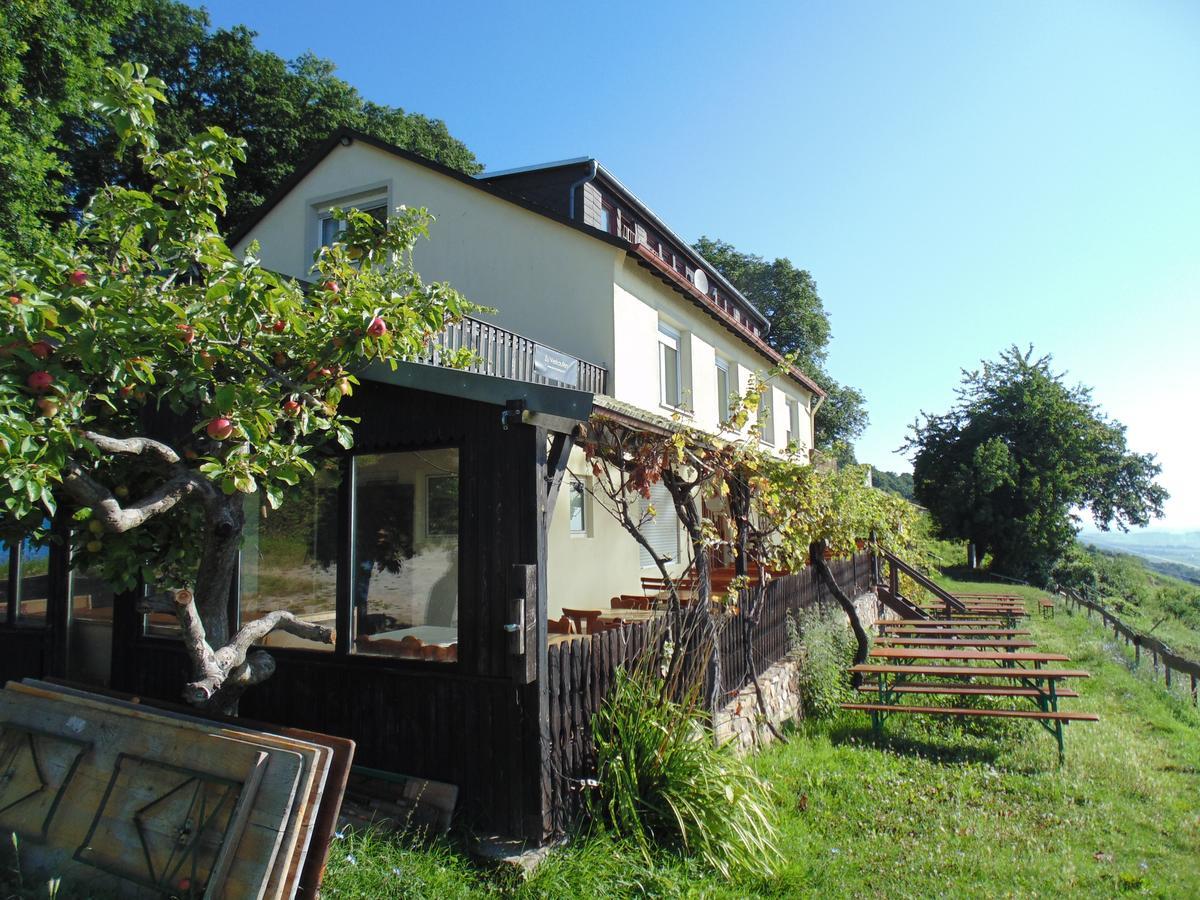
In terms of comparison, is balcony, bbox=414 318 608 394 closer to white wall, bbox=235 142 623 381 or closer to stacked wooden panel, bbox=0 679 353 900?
white wall, bbox=235 142 623 381

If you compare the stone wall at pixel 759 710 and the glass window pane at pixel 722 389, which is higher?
the glass window pane at pixel 722 389

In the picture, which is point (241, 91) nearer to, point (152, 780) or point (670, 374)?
point (670, 374)

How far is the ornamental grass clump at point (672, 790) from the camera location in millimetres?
4695

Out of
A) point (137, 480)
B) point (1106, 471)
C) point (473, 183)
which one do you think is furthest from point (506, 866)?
point (1106, 471)

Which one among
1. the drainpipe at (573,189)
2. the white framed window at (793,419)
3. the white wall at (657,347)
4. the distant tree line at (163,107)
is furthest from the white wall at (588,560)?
the distant tree line at (163,107)

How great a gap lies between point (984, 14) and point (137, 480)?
778 centimetres

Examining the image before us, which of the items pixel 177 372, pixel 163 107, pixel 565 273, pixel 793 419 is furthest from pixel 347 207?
pixel 163 107

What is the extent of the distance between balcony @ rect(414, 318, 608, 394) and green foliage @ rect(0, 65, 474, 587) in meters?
5.06

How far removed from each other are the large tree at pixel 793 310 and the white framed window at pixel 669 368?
76.1 feet

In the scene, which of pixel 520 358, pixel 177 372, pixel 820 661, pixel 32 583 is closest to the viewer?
pixel 177 372

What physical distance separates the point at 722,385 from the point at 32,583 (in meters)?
13.6

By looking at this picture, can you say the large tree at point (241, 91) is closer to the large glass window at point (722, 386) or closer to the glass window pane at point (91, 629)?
the large glass window at point (722, 386)

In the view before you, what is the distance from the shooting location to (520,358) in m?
11.5

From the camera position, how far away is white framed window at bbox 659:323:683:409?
14841 millimetres
